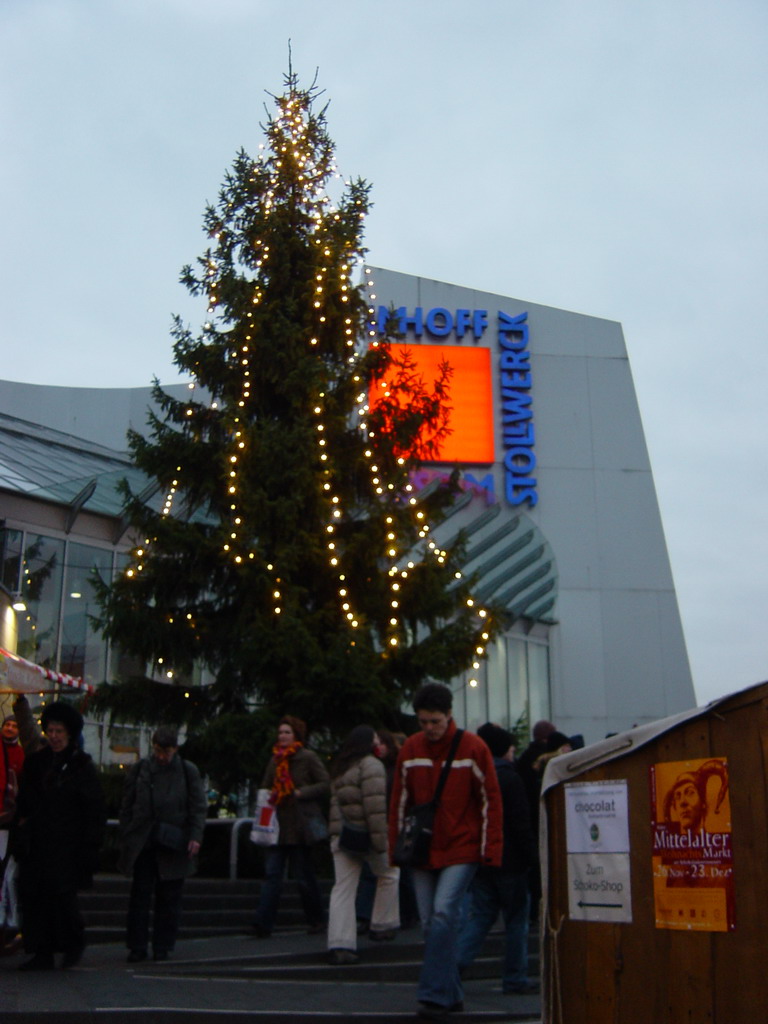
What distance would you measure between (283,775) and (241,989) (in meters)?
3.03

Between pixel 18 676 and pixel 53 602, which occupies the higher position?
pixel 53 602

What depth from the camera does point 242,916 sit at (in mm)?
11695

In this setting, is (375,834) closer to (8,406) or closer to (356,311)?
(356,311)

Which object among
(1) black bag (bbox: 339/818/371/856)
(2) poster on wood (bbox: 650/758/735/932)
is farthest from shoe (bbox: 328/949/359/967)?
(2) poster on wood (bbox: 650/758/735/932)

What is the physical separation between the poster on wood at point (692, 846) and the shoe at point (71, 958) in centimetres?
476

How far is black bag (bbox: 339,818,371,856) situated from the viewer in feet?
28.6

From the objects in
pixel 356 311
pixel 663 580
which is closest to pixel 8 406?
pixel 663 580

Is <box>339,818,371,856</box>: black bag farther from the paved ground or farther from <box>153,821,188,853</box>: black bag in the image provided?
<box>153,821,188,853</box>: black bag

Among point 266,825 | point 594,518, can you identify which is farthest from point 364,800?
point 594,518

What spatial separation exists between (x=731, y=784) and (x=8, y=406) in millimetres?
39603

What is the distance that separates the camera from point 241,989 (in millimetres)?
7555

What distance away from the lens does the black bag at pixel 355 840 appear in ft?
28.6

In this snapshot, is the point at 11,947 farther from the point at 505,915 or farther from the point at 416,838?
the point at 416,838

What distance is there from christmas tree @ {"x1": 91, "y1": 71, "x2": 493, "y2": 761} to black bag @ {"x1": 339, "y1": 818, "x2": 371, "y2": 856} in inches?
207
